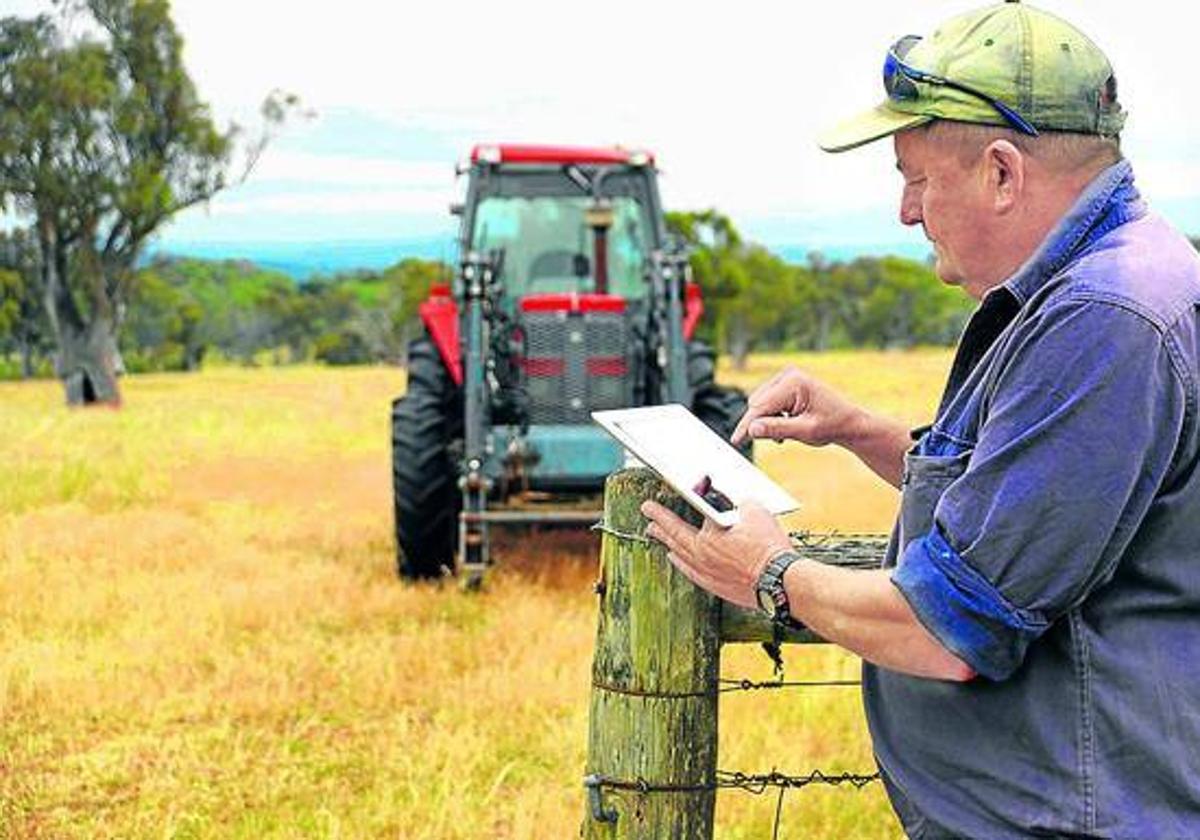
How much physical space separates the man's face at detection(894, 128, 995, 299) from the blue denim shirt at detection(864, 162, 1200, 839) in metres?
0.08

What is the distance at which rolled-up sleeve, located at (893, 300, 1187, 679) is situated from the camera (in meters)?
1.88

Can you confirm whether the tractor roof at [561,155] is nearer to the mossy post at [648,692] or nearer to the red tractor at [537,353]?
the red tractor at [537,353]

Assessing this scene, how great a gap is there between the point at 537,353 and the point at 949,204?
694 centimetres

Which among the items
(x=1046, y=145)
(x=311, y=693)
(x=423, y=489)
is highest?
(x=1046, y=145)

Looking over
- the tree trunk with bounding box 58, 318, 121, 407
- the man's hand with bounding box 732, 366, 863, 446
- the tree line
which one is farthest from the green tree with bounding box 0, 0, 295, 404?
the man's hand with bounding box 732, 366, 863, 446

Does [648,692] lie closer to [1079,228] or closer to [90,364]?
[1079,228]

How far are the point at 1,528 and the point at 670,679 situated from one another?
28.8 feet

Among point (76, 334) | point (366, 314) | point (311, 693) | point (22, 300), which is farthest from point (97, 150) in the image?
point (366, 314)

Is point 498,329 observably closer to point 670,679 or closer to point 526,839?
point 526,839

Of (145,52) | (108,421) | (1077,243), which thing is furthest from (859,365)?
(1077,243)

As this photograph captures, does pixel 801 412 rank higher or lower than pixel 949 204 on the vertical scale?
lower

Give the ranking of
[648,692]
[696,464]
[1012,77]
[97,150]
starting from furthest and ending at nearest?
[97,150]
[648,692]
[696,464]
[1012,77]

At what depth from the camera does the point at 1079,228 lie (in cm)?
203

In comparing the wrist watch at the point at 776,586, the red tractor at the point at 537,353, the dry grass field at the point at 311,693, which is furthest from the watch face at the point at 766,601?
the red tractor at the point at 537,353
